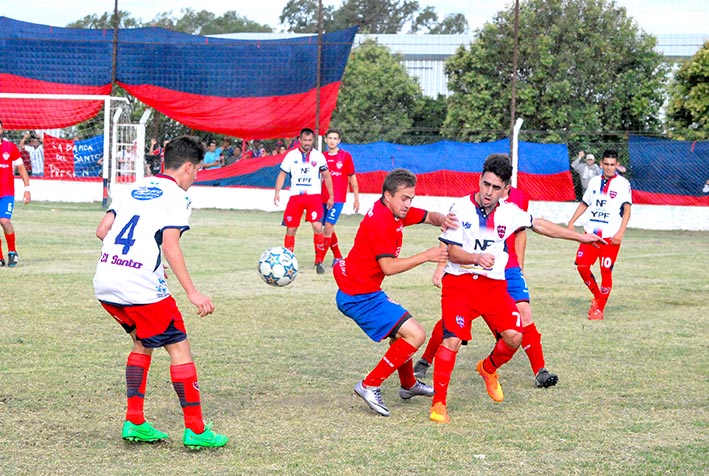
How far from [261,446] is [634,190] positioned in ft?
63.7

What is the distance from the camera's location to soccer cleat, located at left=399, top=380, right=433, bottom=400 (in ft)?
21.5

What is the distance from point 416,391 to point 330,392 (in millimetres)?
570

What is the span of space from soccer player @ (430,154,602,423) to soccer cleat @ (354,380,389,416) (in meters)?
0.32

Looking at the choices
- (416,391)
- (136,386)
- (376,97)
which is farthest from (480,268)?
(376,97)

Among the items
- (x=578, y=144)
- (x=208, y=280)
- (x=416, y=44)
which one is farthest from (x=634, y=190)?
(x=416, y=44)

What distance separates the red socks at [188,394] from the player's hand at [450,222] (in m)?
1.86

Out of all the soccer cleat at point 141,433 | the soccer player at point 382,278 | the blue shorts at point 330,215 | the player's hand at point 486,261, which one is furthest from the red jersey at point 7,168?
the player's hand at point 486,261

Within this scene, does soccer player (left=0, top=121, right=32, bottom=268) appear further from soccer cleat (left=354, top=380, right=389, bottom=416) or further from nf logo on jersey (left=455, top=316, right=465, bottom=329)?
nf logo on jersey (left=455, top=316, right=465, bottom=329)

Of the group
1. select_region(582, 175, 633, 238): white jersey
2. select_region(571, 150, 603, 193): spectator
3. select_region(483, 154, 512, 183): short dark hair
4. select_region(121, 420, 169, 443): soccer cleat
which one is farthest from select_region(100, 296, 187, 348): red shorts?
select_region(571, 150, 603, 193): spectator

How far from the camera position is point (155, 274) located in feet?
17.3

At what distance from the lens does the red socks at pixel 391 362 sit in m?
6.18

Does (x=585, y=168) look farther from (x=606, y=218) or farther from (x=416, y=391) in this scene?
(x=416, y=391)

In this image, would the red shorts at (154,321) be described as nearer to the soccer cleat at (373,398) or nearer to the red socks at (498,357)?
the soccer cleat at (373,398)

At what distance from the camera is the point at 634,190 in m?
23.4
